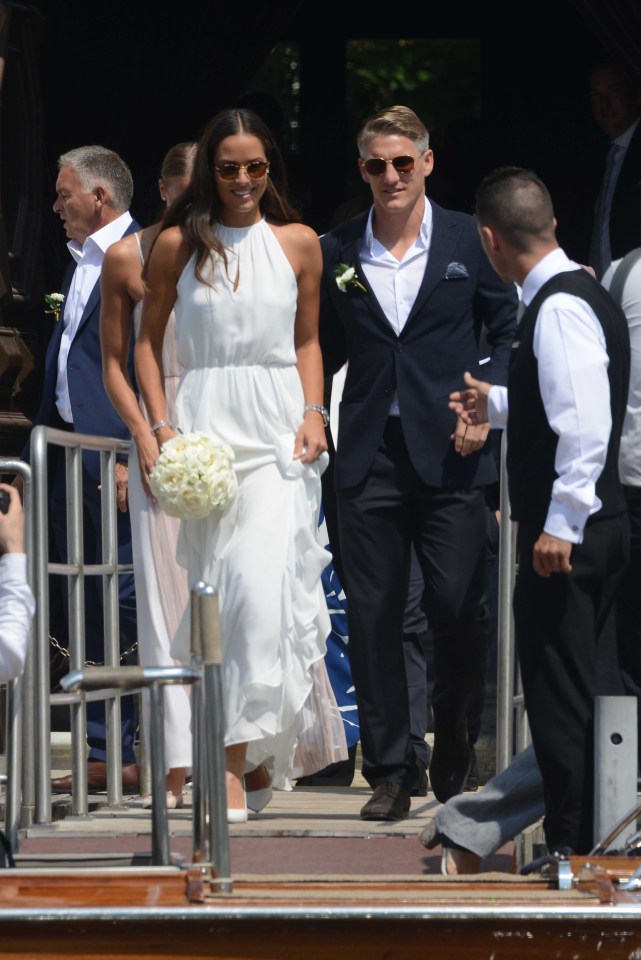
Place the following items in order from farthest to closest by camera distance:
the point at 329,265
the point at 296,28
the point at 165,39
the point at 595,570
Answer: the point at 296,28, the point at 165,39, the point at 329,265, the point at 595,570

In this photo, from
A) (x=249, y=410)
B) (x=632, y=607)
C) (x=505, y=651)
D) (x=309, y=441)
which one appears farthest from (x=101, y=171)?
(x=632, y=607)

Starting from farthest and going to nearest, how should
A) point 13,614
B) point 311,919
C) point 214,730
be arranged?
point 13,614 < point 214,730 < point 311,919

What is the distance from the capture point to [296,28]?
499 inches

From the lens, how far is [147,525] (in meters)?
6.14

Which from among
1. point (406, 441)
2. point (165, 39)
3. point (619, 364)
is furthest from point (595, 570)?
point (165, 39)

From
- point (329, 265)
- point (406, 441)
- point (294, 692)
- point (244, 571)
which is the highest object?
point (329, 265)

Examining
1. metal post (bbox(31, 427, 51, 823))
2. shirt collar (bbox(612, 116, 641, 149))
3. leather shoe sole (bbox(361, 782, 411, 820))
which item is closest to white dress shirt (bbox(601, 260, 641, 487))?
leather shoe sole (bbox(361, 782, 411, 820))

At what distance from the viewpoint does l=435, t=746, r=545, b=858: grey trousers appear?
482 centimetres

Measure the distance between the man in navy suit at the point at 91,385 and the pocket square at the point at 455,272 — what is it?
4.64ft

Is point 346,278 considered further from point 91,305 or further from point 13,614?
point 13,614

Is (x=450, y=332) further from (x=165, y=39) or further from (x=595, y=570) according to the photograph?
(x=165, y=39)

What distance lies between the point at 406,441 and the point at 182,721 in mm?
→ 1114

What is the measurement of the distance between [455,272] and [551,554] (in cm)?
165

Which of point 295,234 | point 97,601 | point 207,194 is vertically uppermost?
point 207,194
